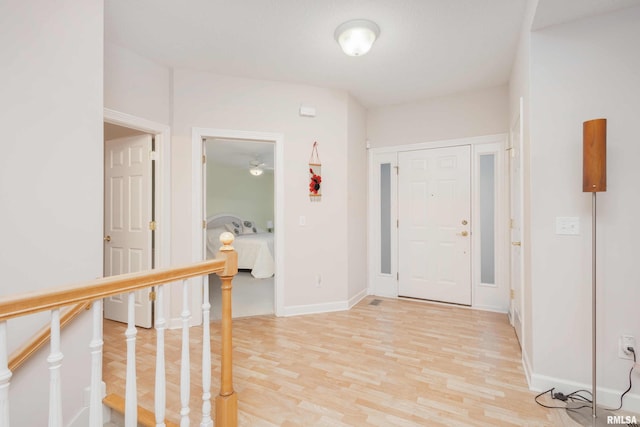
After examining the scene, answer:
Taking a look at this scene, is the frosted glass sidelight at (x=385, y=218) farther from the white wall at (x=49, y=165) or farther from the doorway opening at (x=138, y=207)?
the white wall at (x=49, y=165)

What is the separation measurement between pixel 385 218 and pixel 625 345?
8.89 ft

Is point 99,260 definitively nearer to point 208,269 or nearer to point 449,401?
point 208,269

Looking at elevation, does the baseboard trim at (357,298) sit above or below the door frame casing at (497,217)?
below

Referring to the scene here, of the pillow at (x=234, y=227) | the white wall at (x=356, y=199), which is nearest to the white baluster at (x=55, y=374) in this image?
the white wall at (x=356, y=199)

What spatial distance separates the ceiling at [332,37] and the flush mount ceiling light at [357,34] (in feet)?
0.16

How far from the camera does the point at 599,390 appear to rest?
186cm

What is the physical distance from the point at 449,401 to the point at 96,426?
186cm

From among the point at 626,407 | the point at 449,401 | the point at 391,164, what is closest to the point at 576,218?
the point at 626,407

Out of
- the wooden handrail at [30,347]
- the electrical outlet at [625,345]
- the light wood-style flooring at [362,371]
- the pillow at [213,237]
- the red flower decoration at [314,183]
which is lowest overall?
the light wood-style flooring at [362,371]

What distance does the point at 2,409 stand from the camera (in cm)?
82

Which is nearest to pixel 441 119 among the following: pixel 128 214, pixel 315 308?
pixel 315 308

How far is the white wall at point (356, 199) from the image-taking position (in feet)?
12.4

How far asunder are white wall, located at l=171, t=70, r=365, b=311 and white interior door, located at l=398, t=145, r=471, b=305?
→ 3.07ft

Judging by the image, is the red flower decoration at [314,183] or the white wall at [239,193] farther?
the white wall at [239,193]
